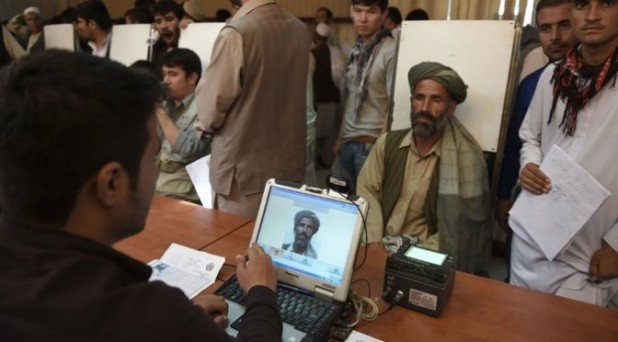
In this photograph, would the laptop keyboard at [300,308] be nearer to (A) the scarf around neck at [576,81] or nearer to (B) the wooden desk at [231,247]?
(B) the wooden desk at [231,247]

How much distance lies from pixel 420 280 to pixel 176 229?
35.7 inches

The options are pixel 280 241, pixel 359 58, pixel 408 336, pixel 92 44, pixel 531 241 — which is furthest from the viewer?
pixel 92 44

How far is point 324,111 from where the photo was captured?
486 cm

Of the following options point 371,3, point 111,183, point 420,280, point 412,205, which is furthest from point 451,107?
point 111,183

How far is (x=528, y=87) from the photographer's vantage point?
208cm

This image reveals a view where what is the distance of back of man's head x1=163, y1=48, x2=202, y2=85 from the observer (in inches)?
98.0

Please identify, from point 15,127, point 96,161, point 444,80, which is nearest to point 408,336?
point 96,161

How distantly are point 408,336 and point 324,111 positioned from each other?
395 centimetres

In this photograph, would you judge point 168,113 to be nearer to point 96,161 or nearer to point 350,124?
point 350,124

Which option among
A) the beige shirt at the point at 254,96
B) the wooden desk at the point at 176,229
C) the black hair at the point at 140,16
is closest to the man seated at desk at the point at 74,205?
the wooden desk at the point at 176,229

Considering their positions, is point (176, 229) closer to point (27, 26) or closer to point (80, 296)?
point (80, 296)

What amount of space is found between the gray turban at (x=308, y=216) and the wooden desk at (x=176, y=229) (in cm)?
47

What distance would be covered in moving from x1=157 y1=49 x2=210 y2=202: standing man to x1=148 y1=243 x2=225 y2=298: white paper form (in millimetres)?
960

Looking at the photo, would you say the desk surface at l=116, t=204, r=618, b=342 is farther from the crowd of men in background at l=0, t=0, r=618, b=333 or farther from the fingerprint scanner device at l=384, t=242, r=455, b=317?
the crowd of men in background at l=0, t=0, r=618, b=333
